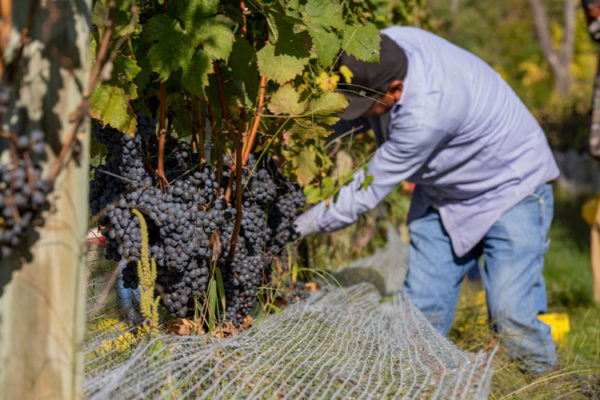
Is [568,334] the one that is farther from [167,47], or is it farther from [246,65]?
[167,47]

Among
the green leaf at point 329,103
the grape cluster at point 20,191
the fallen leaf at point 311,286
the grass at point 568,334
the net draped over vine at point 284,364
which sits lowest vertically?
the grass at point 568,334

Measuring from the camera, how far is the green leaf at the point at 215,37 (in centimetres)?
146

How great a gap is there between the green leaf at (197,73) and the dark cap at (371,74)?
0.84m

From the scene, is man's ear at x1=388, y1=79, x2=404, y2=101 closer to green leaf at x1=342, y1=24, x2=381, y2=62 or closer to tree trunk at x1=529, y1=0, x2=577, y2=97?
green leaf at x1=342, y1=24, x2=381, y2=62

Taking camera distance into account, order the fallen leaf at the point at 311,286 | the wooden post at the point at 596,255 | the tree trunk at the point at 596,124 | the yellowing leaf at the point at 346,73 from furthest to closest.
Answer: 1. the wooden post at the point at 596,255
2. the tree trunk at the point at 596,124
3. the fallen leaf at the point at 311,286
4. the yellowing leaf at the point at 346,73

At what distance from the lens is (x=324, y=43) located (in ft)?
5.91

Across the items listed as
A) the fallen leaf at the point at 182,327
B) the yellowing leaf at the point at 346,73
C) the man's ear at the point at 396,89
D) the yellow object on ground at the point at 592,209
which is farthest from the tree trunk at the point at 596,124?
the fallen leaf at the point at 182,327

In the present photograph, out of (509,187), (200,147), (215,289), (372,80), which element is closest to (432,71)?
(372,80)

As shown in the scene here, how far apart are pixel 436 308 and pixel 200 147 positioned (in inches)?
68.1

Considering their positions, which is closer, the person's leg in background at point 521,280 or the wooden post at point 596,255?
the person's leg in background at point 521,280

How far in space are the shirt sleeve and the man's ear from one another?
13cm

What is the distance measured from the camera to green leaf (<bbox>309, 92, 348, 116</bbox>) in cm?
184

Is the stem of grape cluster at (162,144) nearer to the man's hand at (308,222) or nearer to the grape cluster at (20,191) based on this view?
the grape cluster at (20,191)

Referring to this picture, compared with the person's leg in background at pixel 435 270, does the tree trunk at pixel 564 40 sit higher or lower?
higher
